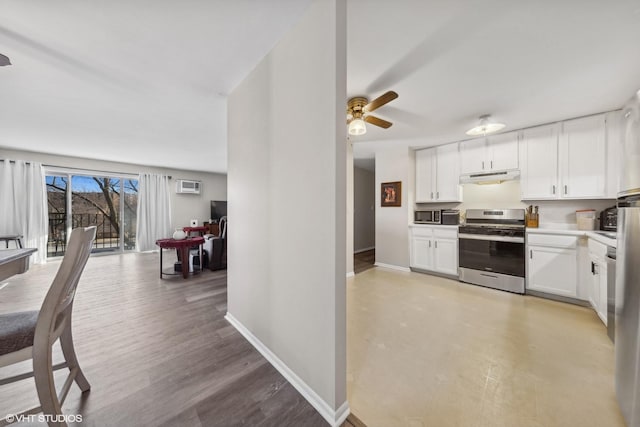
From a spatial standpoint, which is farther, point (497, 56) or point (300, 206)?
point (497, 56)

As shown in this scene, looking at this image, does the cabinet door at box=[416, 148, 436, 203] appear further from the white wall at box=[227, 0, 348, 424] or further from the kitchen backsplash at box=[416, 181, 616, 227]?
the white wall at box=[227, 0, 348, 424]

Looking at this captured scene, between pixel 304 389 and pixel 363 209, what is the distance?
517 centimetres

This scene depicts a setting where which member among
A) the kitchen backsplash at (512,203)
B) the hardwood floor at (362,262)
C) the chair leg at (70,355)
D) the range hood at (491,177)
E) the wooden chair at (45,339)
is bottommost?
the hardwood floor at (362,262)

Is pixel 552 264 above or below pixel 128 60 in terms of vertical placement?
below

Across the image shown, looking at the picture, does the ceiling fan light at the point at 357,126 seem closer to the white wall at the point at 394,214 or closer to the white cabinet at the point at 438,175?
the white wall at the point at 394,214

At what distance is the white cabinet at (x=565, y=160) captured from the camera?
2559 millimetres

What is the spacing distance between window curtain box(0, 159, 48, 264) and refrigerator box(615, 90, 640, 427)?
7821 mm

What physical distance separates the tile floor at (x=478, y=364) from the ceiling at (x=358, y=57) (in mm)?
2271

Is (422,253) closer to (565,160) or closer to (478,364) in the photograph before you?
(565,160)

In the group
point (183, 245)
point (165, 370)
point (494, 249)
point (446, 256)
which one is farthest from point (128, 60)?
point (494, 249)

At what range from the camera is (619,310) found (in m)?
1.23

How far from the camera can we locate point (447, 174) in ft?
12.1

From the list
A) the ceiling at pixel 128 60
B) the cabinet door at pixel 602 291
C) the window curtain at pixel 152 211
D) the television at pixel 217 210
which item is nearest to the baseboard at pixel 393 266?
the cabinet door at pixel 602 291

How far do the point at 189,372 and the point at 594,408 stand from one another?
Result: 2457 millimetres
